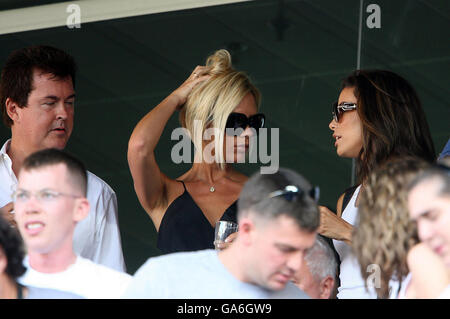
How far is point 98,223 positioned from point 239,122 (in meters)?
0.62

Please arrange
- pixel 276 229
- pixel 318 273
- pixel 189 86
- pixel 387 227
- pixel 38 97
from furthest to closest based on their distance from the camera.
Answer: pixel 38 97, pixel 189 86, pixel 318 273, pixel 387 227, pixel 276 229

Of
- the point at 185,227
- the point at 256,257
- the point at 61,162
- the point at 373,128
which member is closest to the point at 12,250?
the point at 61,162

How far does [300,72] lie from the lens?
4.79 metres

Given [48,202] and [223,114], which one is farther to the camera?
[223,114]

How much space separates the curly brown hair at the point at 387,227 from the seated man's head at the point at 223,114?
2.55 feet

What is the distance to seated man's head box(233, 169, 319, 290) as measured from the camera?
6.61ft

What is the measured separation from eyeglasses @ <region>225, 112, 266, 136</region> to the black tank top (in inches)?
11.3

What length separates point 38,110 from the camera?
10.1 ft

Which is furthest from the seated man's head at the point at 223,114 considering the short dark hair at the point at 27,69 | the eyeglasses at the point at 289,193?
the eyeglasses at the point at 289,193

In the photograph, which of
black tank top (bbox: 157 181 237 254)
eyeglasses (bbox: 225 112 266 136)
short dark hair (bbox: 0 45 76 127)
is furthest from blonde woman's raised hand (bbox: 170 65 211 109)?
short dark hair (bbox: 0 45 76 127)

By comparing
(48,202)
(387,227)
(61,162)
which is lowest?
(387,227)

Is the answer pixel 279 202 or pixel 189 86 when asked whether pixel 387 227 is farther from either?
pixel 189 86

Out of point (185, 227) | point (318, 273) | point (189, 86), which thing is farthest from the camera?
point (189, 86)
